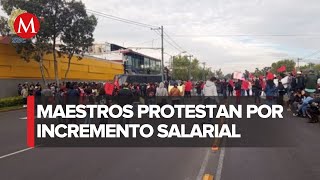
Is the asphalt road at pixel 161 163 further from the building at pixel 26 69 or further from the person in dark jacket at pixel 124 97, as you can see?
the building at pixel 26 69

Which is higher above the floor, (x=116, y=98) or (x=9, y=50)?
(x=9, y=50)

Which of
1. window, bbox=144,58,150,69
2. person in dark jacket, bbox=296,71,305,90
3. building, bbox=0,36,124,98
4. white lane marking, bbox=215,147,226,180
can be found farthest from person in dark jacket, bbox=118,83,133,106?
window, bbox=144,58,150,69

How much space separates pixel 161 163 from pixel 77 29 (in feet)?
109

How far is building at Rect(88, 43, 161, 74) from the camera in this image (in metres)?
88.1

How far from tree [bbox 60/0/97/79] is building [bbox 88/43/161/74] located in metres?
36.6

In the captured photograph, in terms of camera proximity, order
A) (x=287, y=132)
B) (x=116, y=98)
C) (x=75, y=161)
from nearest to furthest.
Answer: (x=75, y=161) < (x=287, y=132) < (x=116, y=98)

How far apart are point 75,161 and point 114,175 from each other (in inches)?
76.0

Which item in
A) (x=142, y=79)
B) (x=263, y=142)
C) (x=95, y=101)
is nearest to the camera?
(x=263, y=142)

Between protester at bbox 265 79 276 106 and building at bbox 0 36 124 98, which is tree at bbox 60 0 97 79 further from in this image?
protester at bbox 265 79 276 106

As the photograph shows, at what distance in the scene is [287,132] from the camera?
52.9 ft

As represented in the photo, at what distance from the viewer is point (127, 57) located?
90.2 metres

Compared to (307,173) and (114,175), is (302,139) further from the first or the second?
(114,175)

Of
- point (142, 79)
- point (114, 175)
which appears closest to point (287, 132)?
point (114, 175)

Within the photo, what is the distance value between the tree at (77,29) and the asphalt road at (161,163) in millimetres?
29088
